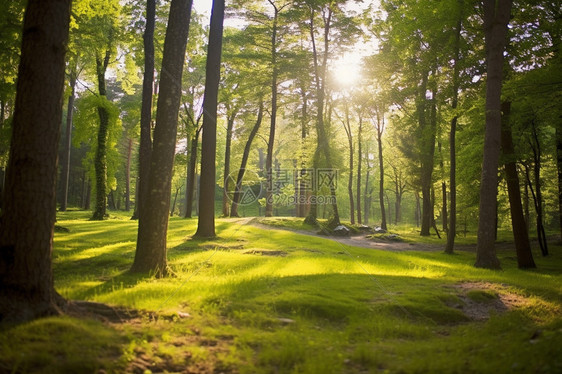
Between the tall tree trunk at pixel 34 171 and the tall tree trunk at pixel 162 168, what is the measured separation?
332 centimetres

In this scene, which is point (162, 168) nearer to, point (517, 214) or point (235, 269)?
point (235, 269)

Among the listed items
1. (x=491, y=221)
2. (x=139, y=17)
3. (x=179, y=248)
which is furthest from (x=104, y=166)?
(x=491, y=221)

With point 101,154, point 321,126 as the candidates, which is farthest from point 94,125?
point 321,126

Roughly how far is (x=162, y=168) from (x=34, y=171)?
3.62 m

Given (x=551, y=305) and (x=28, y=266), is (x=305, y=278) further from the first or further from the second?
(x=28, y=266)

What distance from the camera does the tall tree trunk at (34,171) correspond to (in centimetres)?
412

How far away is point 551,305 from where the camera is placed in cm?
652

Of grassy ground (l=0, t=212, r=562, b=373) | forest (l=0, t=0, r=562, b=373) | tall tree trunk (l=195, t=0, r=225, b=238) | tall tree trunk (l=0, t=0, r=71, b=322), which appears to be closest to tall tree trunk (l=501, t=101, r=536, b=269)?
forest (l=0, t=0, r=562, b=373)

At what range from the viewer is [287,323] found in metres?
5.11

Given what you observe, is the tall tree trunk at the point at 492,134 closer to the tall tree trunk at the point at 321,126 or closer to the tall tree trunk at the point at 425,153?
the tall tree trunk at the point at 425,153

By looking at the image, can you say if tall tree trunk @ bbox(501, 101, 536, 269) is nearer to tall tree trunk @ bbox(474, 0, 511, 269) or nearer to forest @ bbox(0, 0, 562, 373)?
forest @ bbox(0, 0, 562, 373)

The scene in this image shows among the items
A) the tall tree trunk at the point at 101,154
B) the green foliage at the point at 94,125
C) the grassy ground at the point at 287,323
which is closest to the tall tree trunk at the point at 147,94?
the grassy ground at the point at 287,323

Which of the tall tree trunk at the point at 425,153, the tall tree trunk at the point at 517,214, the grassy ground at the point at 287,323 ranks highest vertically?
the tall tree trunk at the point at 425,153

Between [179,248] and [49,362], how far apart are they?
8740mm
